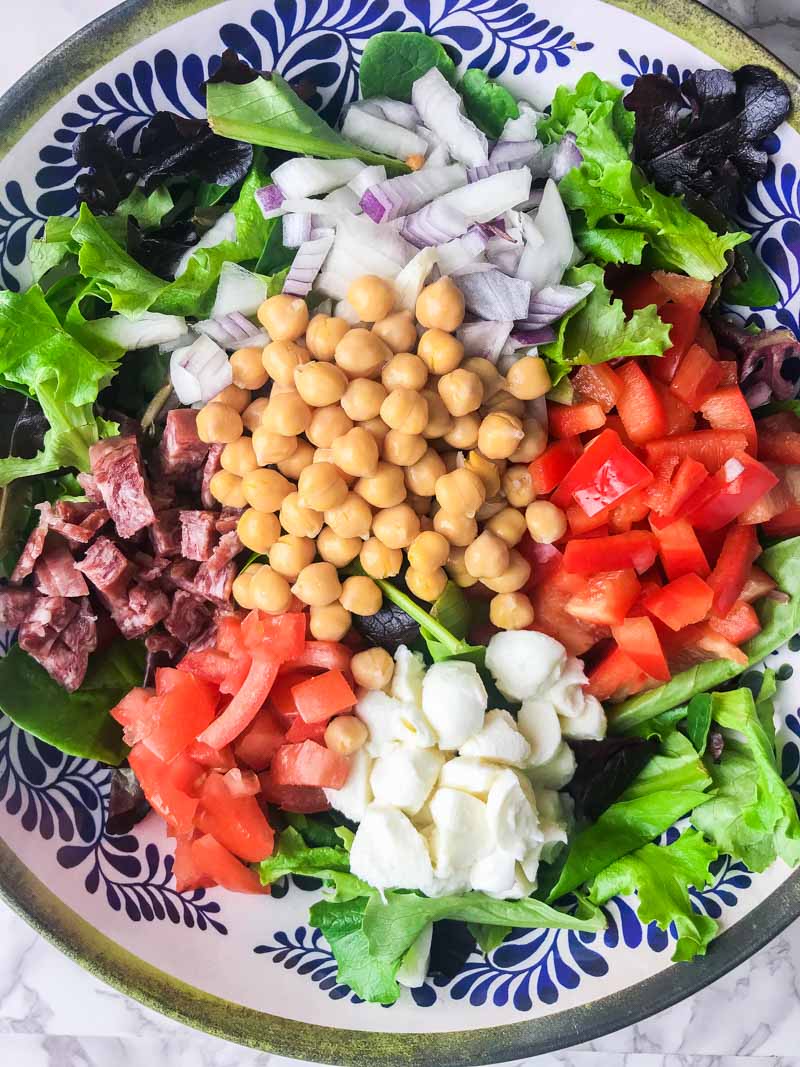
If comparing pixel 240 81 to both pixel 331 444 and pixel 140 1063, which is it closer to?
pixel 331 444

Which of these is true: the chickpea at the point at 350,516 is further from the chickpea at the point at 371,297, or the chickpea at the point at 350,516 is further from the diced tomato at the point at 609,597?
the diced tomato at the point at 609,597

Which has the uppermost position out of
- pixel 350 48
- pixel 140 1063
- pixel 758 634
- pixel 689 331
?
pixel 350 48

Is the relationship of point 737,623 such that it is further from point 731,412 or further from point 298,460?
point 298,460

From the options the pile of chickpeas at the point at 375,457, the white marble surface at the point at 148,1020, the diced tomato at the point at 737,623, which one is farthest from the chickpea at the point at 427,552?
the white marble surface at the point at 148,1020

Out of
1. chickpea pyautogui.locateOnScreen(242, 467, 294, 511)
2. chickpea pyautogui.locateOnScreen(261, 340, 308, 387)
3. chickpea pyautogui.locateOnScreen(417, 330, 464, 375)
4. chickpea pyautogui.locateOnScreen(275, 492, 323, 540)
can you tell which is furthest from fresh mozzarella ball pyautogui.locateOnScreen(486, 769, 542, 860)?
chickpea pyautogui.locateOnScreen(261, 340, 308, 387)

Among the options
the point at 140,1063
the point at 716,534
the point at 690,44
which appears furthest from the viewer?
the point at 140,1063

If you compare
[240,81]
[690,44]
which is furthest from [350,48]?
[690,44]
